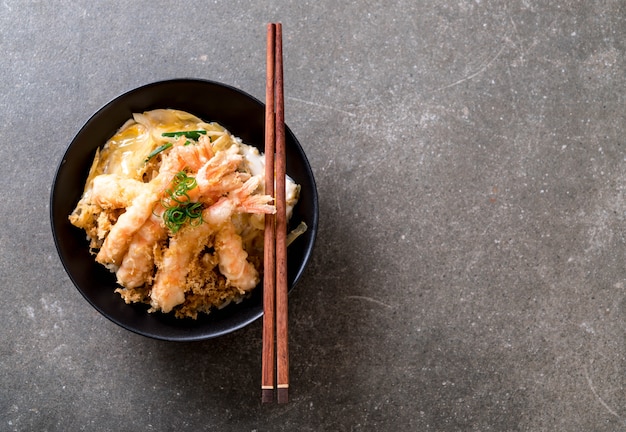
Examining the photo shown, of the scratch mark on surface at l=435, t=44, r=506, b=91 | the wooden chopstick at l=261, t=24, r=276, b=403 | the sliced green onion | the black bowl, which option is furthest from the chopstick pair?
the scratch mark on surface at l=435, t=44, r=506, b=91

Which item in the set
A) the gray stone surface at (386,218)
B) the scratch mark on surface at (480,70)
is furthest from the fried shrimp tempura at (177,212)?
the scratch mark on surface at (480,70)

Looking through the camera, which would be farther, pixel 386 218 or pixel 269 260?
pixel 386 218

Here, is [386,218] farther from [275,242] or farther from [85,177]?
[85,177]

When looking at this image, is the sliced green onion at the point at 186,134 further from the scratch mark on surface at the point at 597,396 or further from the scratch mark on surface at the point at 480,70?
the scratch mark on surface at the point at 597,396

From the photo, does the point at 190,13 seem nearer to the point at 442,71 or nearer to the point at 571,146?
the point at 442,71

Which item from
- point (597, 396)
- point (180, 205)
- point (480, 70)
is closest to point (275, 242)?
point (180, 205)
